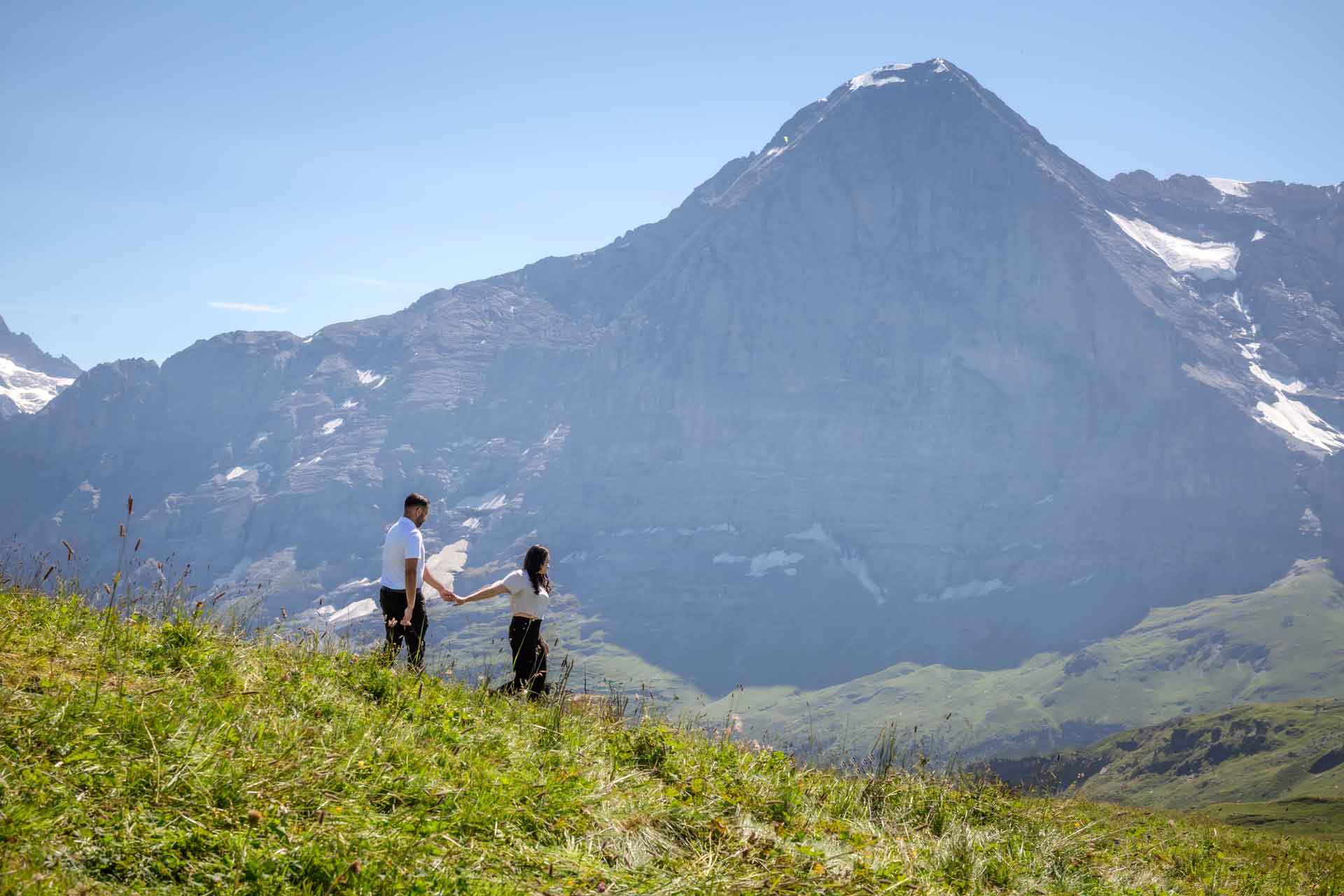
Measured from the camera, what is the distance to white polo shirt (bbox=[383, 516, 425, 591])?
13.7 m

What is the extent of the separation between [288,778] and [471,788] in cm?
131

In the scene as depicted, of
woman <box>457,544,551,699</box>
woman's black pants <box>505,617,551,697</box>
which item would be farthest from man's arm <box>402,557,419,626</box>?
woman's black pants <box>505,617,551,697</box>

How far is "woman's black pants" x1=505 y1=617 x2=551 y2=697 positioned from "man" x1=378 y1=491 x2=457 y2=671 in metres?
1.08

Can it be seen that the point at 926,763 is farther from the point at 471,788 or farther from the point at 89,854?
the point at 89,854

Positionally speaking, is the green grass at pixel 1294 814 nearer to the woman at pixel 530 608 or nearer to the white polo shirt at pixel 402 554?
the woman at pixel 530 608

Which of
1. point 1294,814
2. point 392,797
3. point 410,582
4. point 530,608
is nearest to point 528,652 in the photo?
point 530,608

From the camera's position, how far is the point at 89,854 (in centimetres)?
538

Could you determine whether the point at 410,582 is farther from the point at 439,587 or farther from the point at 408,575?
the point at 439,587

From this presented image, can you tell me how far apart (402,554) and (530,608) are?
80.4 inches

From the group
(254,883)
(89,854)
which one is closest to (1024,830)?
(254,883)

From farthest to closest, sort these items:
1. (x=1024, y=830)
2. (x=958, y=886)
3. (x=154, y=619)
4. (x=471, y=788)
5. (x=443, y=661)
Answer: (x=443, y=661)
(x=1024, y=830)
(x=154, y=619)
(x=958, y=886)
(x=471, y=788)

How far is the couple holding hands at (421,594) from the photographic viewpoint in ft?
43.9

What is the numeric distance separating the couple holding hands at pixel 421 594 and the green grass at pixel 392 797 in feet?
7.46

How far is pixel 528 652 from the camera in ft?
44.9
